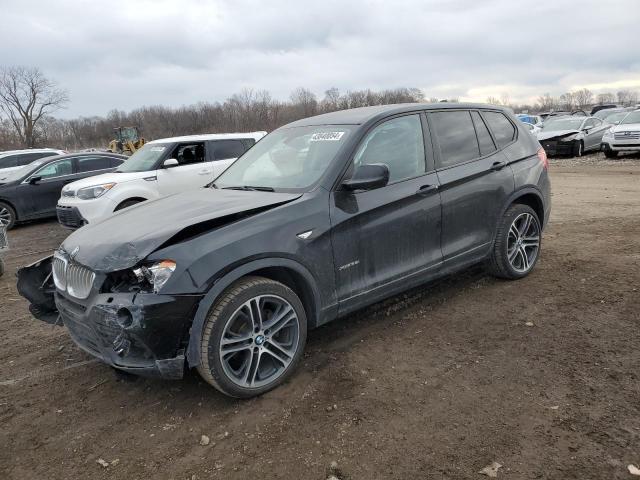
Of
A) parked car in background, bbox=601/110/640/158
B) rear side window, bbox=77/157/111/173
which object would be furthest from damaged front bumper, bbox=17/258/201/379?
parked car in background, bbox=601/110/640/158

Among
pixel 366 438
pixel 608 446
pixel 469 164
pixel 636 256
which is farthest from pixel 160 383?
pixel 636 256

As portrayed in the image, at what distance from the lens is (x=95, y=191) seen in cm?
852

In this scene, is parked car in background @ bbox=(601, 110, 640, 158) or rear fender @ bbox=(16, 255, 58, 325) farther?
parked car in background @ bbox=(601, 110, 640, 158)

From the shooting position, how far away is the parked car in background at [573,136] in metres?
19.2

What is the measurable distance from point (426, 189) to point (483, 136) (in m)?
1.15

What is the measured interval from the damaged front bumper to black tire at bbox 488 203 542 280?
3.08 m

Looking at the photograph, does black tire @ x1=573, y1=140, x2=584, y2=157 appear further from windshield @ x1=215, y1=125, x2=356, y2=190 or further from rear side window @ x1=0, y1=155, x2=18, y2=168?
rear side window @ x1=0, y1=155, x2=18, y2=168

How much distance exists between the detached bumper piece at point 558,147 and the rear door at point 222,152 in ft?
46.1

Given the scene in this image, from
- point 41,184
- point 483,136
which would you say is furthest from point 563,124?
point 41,184

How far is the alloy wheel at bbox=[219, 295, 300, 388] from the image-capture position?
3.14 meters

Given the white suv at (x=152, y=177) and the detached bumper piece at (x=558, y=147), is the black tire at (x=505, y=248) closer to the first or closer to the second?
the white suv at (x=152, y=177)

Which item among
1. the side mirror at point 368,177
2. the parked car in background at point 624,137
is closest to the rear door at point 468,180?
the side mirror at point 368,177

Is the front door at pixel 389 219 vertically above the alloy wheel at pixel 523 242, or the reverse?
the front door at pixel 389 219

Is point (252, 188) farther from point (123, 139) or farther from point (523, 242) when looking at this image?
point (123, 139)
